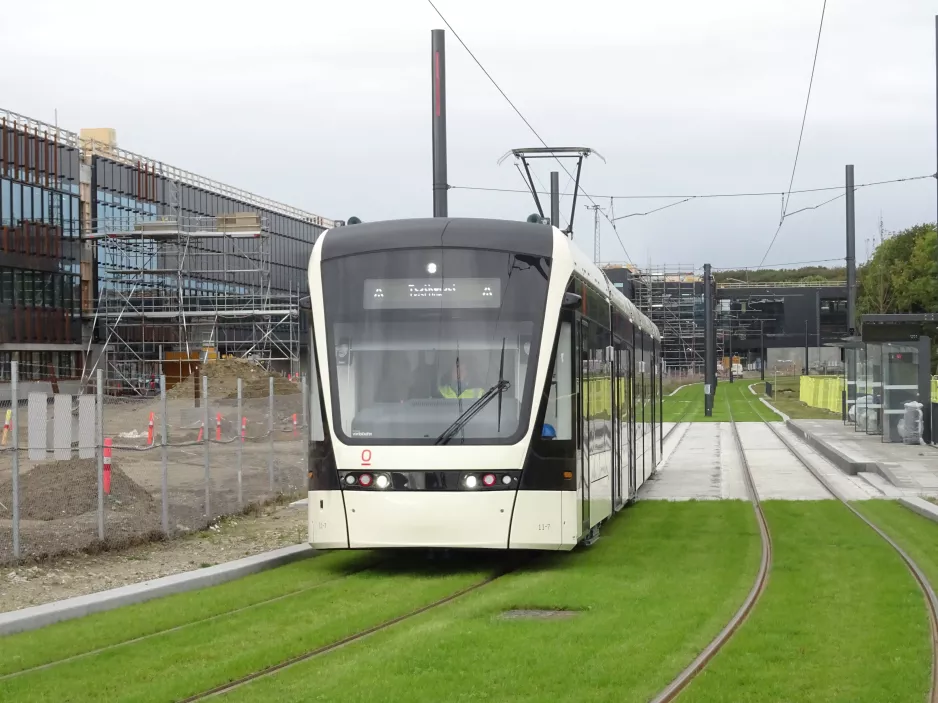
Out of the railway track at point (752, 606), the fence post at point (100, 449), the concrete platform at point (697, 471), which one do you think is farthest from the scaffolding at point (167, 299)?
the fence post at point (100, 449)

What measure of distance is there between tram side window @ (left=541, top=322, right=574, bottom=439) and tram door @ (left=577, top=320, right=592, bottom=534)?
310mm

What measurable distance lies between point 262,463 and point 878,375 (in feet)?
52.6

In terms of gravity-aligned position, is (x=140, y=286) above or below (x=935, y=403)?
above

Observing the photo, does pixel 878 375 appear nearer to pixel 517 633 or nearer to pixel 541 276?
pixel 541 276

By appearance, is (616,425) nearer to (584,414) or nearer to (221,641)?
(584,414)

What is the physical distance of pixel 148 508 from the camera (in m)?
18.1

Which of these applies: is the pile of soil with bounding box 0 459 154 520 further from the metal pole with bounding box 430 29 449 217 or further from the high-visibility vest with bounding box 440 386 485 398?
the high-visibility vest with bounding box 440 386 485 398

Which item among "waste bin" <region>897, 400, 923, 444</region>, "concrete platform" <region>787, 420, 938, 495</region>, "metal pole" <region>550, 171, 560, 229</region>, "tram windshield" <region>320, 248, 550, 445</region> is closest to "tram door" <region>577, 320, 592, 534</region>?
"tram windshield" <region>320, 248, 550, 445</region>

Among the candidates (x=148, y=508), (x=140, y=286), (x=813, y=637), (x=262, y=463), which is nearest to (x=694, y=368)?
(x=140, y=286)

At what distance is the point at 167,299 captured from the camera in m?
62.1

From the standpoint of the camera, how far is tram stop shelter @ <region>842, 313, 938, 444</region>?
30.6 metres

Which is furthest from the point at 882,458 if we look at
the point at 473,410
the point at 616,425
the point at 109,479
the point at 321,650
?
the point at 321,650

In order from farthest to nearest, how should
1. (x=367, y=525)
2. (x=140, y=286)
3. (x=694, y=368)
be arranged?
(x=694, y=368) < (x=140, y=286) < (x=367, y=525)

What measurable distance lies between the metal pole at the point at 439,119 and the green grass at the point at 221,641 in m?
9.62
